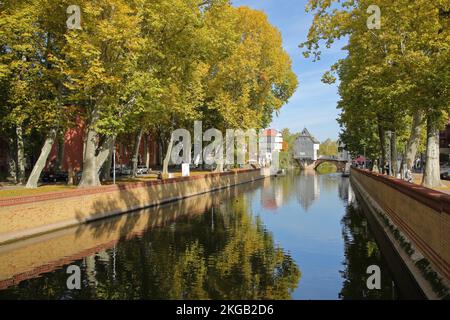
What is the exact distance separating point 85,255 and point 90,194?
9767 mm

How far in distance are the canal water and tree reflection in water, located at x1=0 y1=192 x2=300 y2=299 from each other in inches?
1.2

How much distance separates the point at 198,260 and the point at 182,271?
1.85m

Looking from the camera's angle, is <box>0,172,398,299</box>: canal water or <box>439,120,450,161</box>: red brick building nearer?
<box>0,172,398,299</box>: canal water

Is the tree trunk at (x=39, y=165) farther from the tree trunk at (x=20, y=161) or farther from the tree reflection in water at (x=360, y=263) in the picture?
the tree reflection in water at (x=360, y=263)

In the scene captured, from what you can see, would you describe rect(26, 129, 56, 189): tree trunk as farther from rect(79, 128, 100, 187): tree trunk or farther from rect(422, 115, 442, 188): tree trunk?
rect(422, 115, 442, 188): tree trunk

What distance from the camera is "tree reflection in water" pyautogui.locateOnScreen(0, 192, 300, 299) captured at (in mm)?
13320

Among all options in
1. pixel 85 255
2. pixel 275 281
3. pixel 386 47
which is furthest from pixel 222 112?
pixel 275 281

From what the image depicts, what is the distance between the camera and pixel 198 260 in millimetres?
17703

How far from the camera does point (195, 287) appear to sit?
13.9m

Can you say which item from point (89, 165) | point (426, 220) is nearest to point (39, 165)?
point (89, 165)

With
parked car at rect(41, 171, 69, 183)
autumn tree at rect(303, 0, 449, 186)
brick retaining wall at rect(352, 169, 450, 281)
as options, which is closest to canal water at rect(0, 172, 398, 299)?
brick retaining wall at rect(352, 169, 450, 281)

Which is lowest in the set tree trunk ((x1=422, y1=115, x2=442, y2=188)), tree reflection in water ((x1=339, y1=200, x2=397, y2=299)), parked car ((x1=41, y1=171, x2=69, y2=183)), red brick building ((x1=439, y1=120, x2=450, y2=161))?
tree reflection in water ((x1=339, y1=200, x2=397, y2=299))

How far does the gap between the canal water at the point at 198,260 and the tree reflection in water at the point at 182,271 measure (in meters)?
0.03

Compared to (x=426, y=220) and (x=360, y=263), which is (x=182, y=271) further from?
(x=426, y=220)
